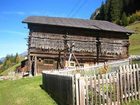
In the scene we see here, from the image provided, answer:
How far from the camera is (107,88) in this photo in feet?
41.5

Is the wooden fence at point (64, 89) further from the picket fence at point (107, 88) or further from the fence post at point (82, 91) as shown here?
the fence post at point (82, 91)

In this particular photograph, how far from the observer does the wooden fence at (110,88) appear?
12.6m

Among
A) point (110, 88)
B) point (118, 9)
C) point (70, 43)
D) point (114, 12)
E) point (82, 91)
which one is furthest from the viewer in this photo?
point (118, 9)

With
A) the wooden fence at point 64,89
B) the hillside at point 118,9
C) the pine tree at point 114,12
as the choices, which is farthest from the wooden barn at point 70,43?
the pine tree at point 114,12

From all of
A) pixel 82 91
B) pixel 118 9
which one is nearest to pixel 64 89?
pixel 82 91

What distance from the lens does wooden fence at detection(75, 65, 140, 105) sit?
12.6 m

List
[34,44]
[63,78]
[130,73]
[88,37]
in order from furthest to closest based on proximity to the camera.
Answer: [88,37] → [34,44] → [63,78] → [130,73]

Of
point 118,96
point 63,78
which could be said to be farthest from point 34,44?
point 118,96

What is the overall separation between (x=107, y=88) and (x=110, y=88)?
0.29 meters

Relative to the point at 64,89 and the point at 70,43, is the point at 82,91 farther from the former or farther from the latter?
the point at 70,43

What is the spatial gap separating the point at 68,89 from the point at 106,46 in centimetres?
3321

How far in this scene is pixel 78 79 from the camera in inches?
→ 498

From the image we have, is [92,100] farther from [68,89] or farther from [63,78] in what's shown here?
[63,78]

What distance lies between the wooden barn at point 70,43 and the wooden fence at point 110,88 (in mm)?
27694
